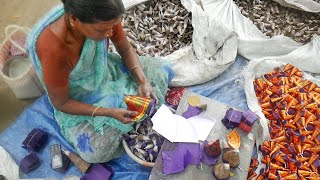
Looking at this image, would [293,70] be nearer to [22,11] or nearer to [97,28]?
[97,28]

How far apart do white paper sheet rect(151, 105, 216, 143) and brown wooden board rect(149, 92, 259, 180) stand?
0.17ft

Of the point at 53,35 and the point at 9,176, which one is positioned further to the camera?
the point at 9,176

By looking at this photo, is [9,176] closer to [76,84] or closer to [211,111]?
[76,84]

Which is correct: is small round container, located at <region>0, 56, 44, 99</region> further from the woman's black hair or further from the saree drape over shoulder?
the woman's black hair

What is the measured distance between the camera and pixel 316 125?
2656mm

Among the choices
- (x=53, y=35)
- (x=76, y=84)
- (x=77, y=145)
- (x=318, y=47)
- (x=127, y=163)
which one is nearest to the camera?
(x=53, y=35)

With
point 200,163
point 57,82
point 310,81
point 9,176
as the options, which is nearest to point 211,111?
point 200,163

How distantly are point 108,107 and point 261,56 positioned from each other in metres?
1.56

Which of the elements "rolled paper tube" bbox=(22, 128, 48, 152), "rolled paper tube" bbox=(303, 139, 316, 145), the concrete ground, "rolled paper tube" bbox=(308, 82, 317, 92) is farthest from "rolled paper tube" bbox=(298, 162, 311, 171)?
the concrete ground

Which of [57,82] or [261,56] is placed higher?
[57,82]

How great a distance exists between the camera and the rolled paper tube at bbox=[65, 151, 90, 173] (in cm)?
258

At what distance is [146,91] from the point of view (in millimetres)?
2486

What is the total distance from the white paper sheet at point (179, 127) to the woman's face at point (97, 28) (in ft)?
2.63

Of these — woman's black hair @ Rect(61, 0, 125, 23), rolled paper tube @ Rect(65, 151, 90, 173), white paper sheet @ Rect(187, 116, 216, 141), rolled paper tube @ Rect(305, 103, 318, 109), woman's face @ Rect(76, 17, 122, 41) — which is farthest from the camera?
rolled paper tube @ Rect(305, 103, 318, 109)
